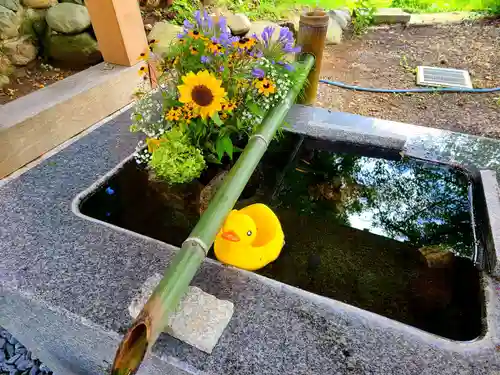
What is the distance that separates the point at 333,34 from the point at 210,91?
4.39 m

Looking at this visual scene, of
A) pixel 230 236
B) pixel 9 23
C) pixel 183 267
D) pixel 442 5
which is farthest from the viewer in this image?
pixel 442 5

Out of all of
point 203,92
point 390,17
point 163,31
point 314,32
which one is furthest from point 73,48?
point 390,17

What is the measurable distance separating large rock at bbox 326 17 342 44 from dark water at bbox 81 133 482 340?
11.7 feet

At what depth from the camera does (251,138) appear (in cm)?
186

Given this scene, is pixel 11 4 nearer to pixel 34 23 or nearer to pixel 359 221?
pixel 34 23

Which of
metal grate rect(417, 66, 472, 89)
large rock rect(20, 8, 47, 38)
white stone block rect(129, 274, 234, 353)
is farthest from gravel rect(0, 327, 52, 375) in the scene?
metal grate rect(417, 66, 472, 89)

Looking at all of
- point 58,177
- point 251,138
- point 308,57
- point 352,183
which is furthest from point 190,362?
point 308,57

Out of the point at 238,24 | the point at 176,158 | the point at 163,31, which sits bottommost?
the point at 238,24

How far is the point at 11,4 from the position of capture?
11.4 feet

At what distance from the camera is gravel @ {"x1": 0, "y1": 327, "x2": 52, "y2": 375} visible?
2.08 m

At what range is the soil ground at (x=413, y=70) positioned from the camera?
153 inches

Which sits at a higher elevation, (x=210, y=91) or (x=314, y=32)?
(x=210, y=91)

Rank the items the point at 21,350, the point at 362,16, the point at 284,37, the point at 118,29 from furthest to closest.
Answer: the point at 362,16, the point at 118,29, the point at 21,350, the point at 284,37

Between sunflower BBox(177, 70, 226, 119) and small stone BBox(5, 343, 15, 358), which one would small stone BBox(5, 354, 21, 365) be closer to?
small stone BBox(5, 343, 15, 358)
